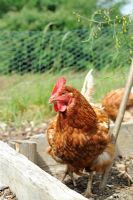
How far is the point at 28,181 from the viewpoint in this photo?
322cm

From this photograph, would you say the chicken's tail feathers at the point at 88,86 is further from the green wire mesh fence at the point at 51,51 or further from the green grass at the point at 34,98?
the green wire mesh fence at the point at 51,51

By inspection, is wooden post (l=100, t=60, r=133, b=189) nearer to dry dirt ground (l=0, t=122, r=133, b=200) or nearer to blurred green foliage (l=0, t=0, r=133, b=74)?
dry dirt ground (l=0, t=122, r=133, b=200)

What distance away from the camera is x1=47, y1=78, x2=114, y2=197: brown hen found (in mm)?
3834

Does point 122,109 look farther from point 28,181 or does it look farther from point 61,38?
point 61,38

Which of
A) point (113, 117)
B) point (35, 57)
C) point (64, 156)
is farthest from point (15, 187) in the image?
point (35, 57)

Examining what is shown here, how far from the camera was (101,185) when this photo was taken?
4211mm

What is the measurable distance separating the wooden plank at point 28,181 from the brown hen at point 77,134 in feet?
1.16

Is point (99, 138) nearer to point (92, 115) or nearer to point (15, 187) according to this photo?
point (92, 115)

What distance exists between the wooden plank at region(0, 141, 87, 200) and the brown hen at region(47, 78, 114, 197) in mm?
354

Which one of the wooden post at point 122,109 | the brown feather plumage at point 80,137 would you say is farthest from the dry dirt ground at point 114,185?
the brown feather plumage at point 80,137

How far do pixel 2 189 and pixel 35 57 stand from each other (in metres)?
7.74

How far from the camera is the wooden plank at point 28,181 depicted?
285 centimetres

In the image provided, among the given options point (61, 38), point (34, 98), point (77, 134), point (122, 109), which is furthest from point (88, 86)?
point (61, 38)

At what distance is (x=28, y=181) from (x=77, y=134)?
758mm
